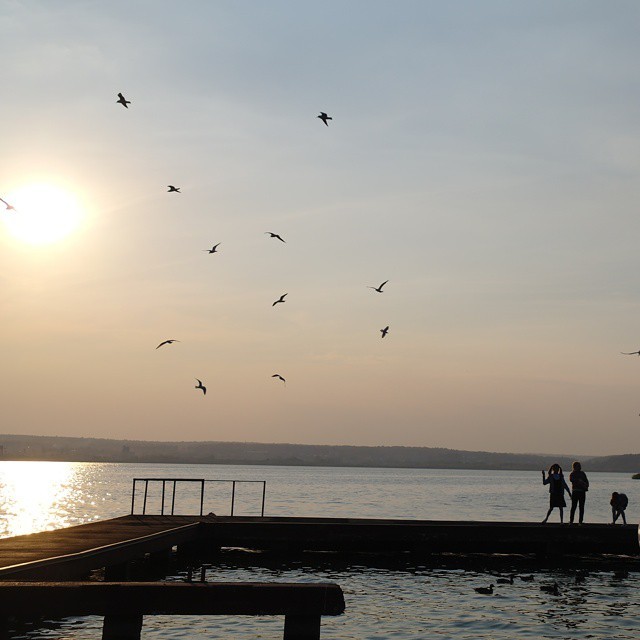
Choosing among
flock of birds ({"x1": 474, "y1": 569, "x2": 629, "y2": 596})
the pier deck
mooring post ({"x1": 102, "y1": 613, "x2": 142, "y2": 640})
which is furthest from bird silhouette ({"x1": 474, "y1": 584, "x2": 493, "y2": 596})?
mooring post ({"x1": 102, "y1": 613, "x2": 142, "y2": 640})

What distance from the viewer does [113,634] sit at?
38.1ft

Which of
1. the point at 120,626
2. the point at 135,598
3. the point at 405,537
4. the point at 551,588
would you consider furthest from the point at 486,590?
the point at 135,598

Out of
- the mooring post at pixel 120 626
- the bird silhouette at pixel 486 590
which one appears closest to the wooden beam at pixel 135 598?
the mooring post at pixel 120 626

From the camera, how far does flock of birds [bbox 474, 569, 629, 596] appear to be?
2697 cm

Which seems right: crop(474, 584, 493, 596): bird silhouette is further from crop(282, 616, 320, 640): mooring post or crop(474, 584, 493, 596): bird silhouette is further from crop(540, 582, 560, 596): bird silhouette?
crop(282, 616, 320, 640): mooring post

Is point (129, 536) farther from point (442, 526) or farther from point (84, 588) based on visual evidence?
point (84, 588)

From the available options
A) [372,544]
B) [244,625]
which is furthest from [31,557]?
[372,544]

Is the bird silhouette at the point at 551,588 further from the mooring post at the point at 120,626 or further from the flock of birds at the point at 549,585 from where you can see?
the mooring post at the point at 120,626

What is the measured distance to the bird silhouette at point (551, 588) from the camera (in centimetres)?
2752

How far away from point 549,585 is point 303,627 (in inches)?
753

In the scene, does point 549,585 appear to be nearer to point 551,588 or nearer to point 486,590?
point 551,588

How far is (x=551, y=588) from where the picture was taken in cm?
2820

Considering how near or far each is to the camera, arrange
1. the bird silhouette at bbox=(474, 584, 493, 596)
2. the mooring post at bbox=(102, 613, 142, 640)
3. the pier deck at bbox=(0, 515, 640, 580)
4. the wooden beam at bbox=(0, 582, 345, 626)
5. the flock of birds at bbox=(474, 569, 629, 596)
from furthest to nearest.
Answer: the pier deck at bbox=(0, 515, 640, 580) → the flock of birds at bbox=(474, 569, 629, 596) → the bird silhouette at bbox=(474, 584, 493, 596) → the mooring post at bbox=(102, 613, 142, 640) → the wooden beam at bbox=(0, 582, 345, 626)

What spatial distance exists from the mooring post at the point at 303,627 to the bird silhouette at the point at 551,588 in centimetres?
1749
